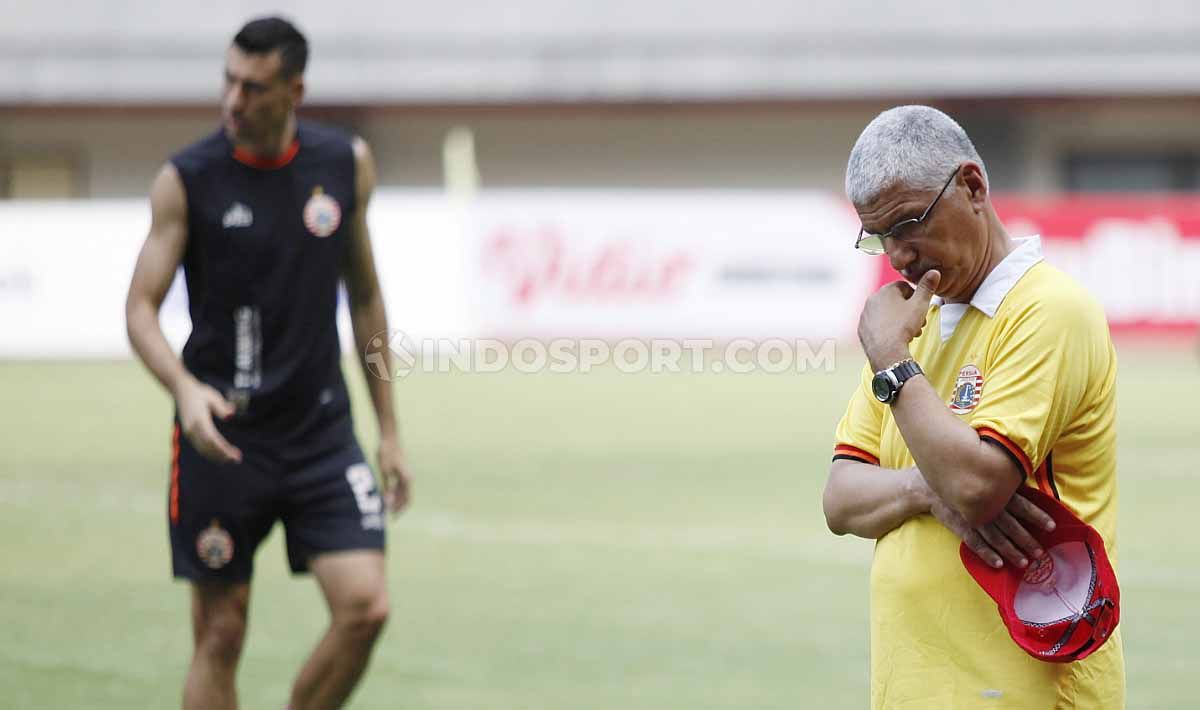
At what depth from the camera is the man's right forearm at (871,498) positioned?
286cm

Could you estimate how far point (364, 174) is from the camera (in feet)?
16.8

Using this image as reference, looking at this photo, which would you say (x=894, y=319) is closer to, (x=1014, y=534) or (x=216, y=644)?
(x=1014, y=534)

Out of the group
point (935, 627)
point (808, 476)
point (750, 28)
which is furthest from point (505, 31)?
point (935, 627)

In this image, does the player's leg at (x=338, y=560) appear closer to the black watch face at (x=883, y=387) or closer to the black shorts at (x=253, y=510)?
the black shorts at (x=253, y=510)

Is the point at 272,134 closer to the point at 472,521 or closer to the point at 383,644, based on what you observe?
the point at 383,644

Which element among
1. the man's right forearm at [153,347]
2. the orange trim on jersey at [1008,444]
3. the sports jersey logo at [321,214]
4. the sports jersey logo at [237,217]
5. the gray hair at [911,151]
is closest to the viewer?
the orange trim on jersey at [1008,444]

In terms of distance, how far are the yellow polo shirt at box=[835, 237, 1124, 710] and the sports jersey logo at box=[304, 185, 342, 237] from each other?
2478mm

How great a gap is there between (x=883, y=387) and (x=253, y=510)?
2614mm

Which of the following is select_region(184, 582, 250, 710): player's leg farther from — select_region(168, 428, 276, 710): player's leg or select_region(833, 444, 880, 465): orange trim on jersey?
select_region(833, 444, 880, 465): orange trim on jersey

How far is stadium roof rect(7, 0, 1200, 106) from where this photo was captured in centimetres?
3006

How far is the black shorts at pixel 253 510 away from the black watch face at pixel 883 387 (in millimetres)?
2465

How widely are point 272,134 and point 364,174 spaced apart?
35 cm

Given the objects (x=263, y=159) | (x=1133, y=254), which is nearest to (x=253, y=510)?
(x=263, y=159)

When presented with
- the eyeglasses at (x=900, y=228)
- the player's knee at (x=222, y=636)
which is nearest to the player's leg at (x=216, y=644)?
the player's knee at (x=222, y=636)
